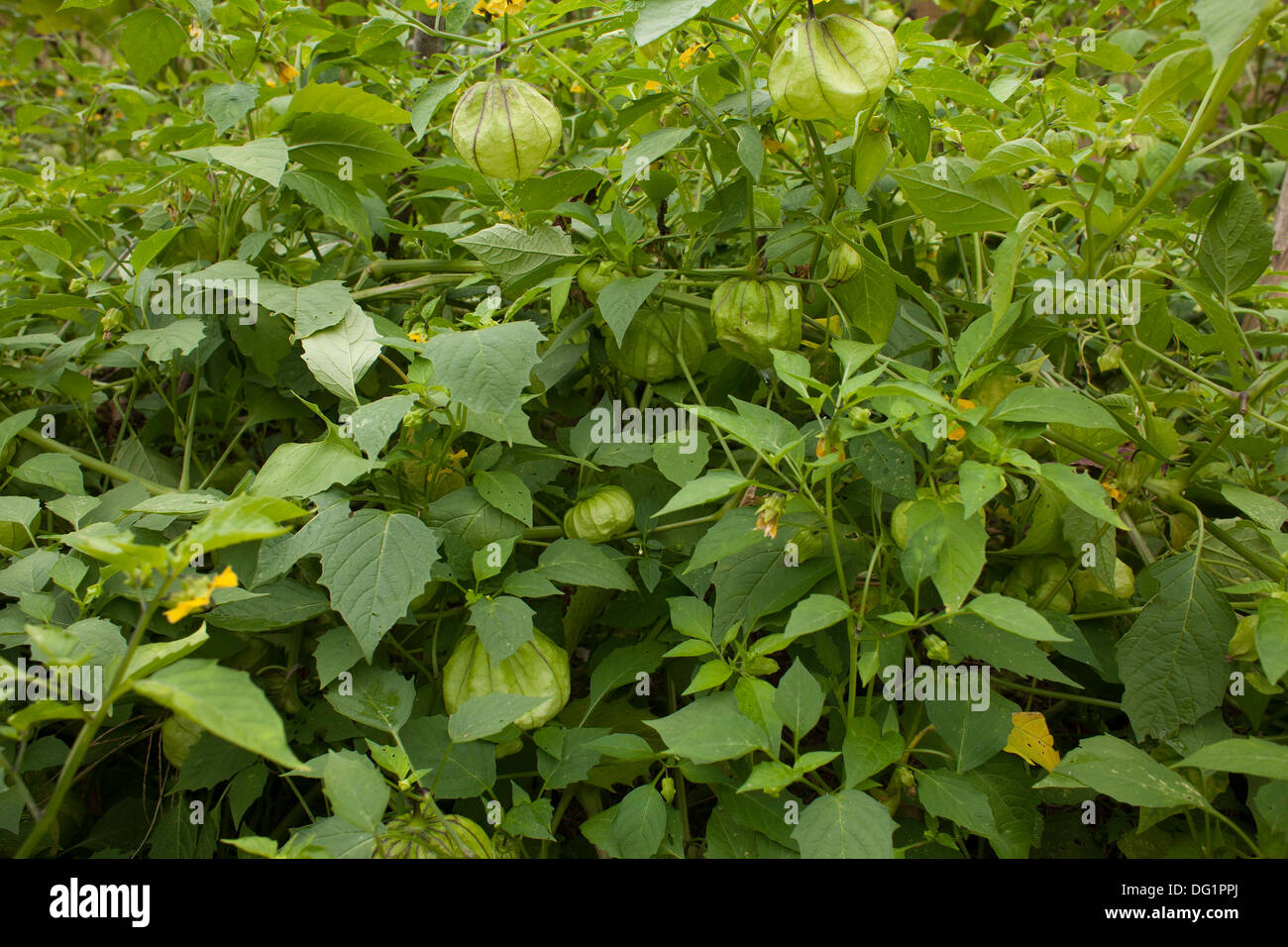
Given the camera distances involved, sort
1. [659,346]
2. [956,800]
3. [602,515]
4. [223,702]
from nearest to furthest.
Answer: [223,702] → [956,800] → [602,515] → [659,346]

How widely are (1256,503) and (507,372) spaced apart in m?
0.88

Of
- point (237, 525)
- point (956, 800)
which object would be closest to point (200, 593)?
point (237, 525)

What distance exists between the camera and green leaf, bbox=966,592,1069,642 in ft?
2.35

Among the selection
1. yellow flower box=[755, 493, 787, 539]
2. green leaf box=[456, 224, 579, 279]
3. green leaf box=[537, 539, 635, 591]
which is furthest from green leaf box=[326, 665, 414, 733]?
green leaf box=[456, 224, 579, 279]

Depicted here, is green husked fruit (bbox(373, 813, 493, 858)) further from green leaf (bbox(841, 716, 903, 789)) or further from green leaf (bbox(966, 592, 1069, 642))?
green leaf (bbox(966, 592, 1069, 642))

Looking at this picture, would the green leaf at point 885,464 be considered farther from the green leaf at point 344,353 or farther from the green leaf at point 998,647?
the green leaf at point 344,353

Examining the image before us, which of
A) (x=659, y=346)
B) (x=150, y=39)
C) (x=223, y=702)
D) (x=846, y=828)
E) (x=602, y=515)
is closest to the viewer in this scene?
(x=223, y=702)

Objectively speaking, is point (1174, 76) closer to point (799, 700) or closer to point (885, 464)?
point (885, 464)

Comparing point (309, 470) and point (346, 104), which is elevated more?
point (346, 104)

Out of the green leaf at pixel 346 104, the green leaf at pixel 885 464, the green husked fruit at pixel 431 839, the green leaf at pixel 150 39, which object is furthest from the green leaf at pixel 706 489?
the green leaf at pixel 150 39

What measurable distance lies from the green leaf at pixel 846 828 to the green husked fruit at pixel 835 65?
2.19 ft

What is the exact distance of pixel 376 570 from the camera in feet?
2.82

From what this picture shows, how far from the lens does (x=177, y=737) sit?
103cm

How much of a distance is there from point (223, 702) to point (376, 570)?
0.98 ft
